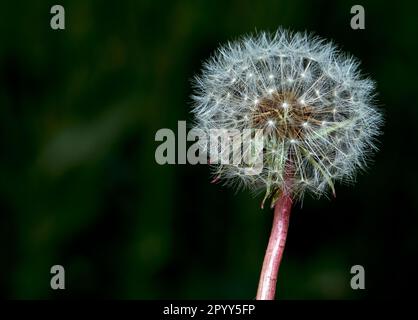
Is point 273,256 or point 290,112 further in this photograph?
point 290,112

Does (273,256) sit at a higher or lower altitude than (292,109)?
lower

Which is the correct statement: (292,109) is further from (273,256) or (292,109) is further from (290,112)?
(273,256)

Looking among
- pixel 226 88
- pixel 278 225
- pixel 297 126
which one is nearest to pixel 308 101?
pixel 297 126
